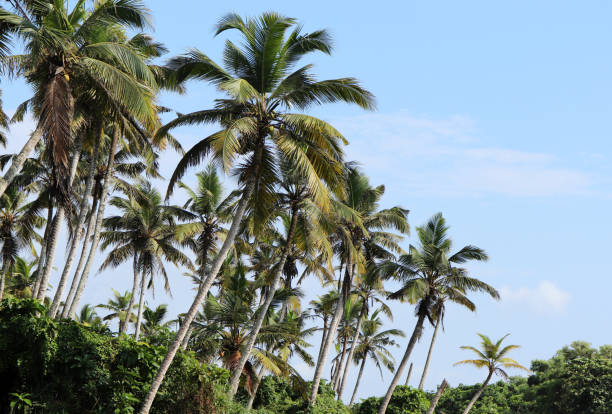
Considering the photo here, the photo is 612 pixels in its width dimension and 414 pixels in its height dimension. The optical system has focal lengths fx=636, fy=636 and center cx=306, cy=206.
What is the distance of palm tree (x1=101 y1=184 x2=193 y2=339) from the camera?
31.5 m

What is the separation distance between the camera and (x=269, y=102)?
1730 cm

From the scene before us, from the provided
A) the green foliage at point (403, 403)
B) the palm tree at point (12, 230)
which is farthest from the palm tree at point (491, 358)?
the palm tree at point (12, 230)

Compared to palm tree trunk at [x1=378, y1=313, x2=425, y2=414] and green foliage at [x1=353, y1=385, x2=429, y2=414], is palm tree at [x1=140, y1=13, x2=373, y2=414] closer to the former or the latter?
palm tree trunk at [x1=378, y1=313, x2=425, y2=414]

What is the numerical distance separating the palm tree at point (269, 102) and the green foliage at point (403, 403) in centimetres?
2016

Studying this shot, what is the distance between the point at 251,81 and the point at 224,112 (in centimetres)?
115

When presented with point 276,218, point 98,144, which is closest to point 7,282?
point 98,144

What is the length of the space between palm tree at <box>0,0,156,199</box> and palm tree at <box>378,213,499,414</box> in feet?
55.3

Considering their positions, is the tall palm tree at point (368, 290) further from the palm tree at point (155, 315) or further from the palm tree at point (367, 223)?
the palm tree at point (155, 315)

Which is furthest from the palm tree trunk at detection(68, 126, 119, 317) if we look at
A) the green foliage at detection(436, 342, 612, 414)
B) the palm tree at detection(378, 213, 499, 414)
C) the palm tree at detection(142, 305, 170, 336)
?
the green foliage at detection(436, 342, 612, 414)

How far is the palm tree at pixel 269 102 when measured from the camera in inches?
662

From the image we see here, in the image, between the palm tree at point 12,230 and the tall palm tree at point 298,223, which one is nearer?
the tall palm tree at point 298,223

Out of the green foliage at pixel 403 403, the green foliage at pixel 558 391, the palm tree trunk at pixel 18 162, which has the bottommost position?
the green foliage at pixel 403 403

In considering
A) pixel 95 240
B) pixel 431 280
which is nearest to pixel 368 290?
pixel 431 280

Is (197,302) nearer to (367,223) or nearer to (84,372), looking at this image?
(84,372)
